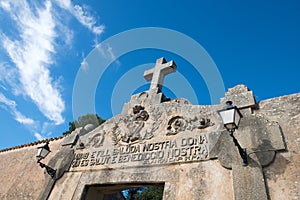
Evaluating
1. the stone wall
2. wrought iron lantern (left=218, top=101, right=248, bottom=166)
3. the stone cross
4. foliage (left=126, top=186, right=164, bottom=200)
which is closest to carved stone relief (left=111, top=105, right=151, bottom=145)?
the stone cross

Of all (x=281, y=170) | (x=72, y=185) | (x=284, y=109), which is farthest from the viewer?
(x=72, y=185)

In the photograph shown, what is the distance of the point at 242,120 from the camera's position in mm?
4305

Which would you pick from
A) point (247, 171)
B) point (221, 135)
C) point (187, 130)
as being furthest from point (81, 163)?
point (247, 171)

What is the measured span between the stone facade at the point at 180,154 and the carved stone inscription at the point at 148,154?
0.02 metres

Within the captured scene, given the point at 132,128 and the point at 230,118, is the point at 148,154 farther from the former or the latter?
the point at 230,118

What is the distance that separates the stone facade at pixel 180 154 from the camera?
361 cm

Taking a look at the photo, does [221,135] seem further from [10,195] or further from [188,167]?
[10,195]

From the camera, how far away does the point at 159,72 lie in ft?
21.8

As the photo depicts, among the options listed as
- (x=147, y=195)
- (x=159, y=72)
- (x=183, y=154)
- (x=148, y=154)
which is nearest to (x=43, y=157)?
(x=148, y=154)

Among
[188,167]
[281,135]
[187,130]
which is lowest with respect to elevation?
[188,167]

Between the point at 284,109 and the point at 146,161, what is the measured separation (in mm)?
2935

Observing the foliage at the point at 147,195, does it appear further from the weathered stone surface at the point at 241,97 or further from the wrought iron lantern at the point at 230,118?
the wrought iron lantern at the point at 230,118

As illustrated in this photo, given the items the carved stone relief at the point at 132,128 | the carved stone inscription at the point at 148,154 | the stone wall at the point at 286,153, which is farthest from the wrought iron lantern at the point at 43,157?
the stone wall at the point at 286,153

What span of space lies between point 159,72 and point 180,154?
2.89 meters
